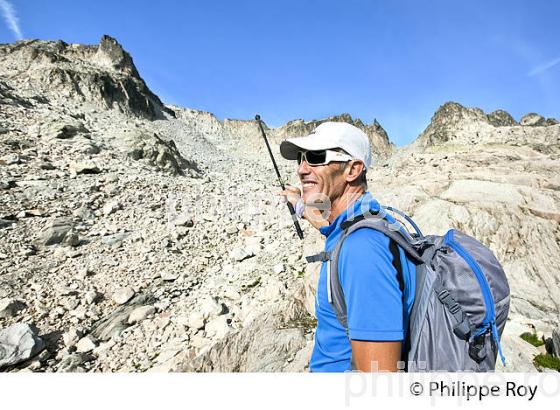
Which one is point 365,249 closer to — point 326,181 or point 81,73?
point 326,181

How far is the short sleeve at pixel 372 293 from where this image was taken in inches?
63.0

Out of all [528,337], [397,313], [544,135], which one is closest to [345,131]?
[397,313]

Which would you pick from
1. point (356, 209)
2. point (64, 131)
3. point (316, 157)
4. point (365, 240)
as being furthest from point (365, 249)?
point (64, 131)

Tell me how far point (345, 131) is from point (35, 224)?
13.3 m

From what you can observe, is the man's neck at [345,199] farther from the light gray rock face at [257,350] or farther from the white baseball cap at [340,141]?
the light gray rock face at [257,350]

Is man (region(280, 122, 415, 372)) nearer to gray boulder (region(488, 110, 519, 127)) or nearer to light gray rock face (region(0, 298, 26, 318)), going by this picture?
light gray rock face (region(0, 298, 26, 318))

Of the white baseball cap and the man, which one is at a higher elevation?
the white baseball cap

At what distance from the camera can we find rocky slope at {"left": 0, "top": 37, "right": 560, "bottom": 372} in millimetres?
7020

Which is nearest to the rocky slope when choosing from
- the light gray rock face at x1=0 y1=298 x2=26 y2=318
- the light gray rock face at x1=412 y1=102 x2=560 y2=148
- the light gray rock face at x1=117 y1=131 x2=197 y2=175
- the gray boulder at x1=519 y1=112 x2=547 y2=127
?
the light gray rock face at x1=0 y1=298 x2=26 y2=318

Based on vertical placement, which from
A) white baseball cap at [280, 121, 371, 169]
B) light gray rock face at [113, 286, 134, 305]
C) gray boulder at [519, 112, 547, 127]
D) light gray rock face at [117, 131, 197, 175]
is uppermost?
gray boulder at [519, 112, 547, 127]

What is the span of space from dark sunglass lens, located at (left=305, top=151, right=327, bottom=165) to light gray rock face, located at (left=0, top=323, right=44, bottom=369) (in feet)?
25.7

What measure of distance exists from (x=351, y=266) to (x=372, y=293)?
16 cm

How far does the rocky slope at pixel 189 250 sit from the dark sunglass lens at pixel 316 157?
432 cm

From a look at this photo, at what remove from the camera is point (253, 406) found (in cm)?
184
